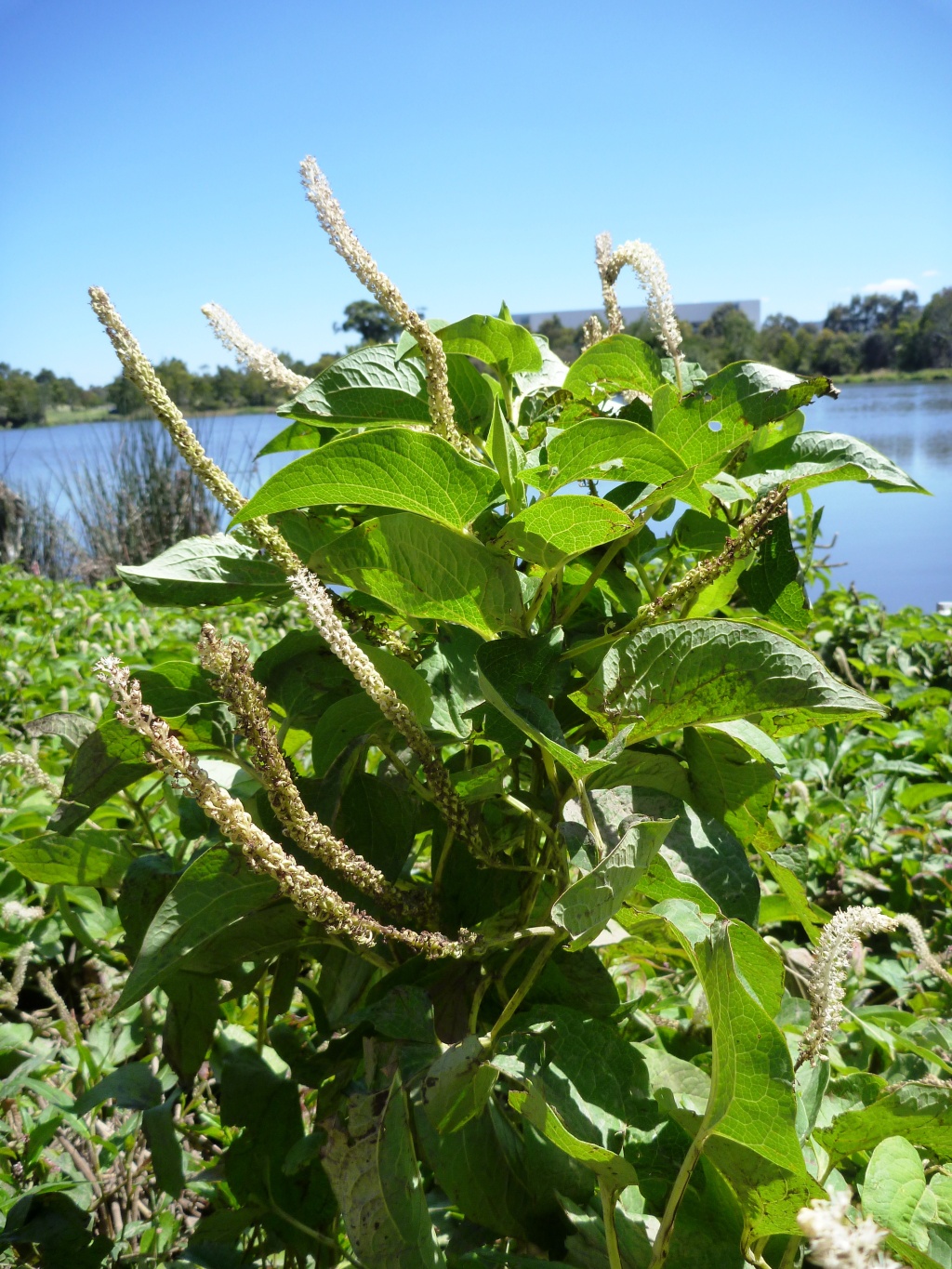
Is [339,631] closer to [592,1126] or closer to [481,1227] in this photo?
[592,1126]

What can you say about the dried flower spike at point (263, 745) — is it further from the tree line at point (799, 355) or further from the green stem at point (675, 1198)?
the tree line at point (799, 355)

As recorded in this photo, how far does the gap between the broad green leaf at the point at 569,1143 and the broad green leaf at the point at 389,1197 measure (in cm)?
7

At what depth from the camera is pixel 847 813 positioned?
1448 millimetres

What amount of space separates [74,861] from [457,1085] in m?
0.42

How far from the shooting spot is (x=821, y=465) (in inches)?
24.9

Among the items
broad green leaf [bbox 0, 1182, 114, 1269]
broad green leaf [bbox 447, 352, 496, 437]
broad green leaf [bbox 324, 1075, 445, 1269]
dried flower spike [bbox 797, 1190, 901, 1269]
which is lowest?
broad green leaf [bbox 0, 1182, 114, 1269]

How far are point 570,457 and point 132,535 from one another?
673cm

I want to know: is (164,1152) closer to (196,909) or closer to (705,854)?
(196,909)

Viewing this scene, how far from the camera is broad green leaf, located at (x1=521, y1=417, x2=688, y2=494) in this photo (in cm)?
49

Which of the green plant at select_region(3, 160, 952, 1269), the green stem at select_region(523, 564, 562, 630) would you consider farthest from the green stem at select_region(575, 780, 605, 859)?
the green stem at select_region(523, 564, 562, 630)

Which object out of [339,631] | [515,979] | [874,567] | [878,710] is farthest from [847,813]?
[874,567]

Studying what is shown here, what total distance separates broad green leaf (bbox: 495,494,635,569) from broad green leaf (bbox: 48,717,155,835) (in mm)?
305

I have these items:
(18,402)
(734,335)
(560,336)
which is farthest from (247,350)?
(18,402)

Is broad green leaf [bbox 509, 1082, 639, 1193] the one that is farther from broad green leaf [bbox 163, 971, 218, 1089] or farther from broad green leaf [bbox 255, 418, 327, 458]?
broad green leaf [bbox 255, 418, 327, 458]
